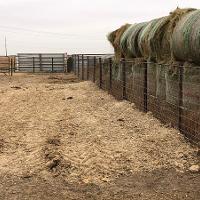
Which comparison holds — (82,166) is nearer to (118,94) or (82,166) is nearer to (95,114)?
(95,114)

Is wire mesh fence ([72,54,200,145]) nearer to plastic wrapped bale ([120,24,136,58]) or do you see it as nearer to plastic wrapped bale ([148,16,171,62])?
plastic wrapped bale ([148,16,171,62])

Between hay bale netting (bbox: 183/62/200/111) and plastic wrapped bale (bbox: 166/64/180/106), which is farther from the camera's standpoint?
plastic wrapped bale (bbox: 166/64/180/106)

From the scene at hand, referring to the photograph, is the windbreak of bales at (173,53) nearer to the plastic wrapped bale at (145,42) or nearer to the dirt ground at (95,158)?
the plastic wrapped bale at (145,42)

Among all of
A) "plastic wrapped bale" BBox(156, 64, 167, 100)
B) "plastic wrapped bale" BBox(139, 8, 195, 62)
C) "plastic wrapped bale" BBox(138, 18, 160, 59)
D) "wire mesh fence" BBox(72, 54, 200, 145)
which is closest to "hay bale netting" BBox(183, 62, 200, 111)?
"wire mesh fence" BBox(72, 54, 200, 145)

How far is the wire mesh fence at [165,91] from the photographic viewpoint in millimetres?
8945

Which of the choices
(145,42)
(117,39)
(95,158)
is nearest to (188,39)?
(95,158)

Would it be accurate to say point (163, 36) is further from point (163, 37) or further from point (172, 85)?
point (172, 85)

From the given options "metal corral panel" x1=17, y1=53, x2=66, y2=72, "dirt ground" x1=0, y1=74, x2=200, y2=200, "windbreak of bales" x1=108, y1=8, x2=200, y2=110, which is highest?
"windbreak of bales" x1=108, y1=8, x2=200, y2=110

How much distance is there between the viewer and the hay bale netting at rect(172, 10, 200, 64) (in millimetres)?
9078

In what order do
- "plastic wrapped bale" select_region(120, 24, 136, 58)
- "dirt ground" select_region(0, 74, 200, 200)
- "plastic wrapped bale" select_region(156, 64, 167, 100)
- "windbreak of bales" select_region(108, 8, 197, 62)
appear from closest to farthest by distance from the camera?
1. "dirt ground" select_region(0, 74, 200, 200)
2. "windbreak of bales" select_region(108, 8, 197, 62)
3. "plastic wrapped bale" select_region(156, 64, 167, 100)
4. "plastic wrapped bale" select_region(120, 24, 136, 58)

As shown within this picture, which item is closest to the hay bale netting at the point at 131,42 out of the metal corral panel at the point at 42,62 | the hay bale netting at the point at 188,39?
the hay bale netting at the point at 188,39

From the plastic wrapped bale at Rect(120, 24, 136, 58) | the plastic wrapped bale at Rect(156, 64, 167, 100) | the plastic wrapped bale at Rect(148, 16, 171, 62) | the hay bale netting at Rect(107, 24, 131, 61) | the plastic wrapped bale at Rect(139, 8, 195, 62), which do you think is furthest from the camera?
the hay bale netting at Rect(107, 24, 131, 61)

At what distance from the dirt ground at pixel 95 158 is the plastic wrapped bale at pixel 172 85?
55cm

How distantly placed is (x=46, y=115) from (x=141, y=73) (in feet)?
8.57
